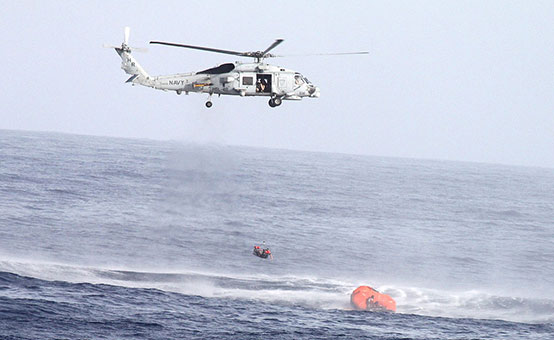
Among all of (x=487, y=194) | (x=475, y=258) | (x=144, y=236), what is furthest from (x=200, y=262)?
(x=487, y=194)

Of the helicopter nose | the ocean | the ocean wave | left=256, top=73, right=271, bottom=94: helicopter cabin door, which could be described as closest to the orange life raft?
the ocean

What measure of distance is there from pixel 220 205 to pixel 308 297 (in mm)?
60646

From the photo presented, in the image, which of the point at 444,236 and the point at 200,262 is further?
the point at 444,236

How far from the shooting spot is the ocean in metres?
62.6

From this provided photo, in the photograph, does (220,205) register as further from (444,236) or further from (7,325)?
(7,325)

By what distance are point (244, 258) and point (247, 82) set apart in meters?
58.5

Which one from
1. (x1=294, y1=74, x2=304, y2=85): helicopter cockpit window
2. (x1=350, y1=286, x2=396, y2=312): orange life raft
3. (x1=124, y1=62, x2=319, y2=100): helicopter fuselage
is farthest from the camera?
(x1=350, y1=286, x2=396, y2=312): orange life raft

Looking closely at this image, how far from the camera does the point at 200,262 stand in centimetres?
8962

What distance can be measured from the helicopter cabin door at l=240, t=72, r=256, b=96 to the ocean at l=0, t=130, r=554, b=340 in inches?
1104

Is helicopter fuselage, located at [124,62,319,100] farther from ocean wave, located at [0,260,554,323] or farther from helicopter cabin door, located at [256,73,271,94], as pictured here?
ocean wave, located at [0,260,554,323]

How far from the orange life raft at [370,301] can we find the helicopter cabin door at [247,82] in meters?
40.6

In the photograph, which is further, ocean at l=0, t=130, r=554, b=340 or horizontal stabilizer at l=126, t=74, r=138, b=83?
ocean at l=0, t=130, r=554, b=340

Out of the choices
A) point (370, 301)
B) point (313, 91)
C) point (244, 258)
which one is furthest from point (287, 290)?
point (313, 91)

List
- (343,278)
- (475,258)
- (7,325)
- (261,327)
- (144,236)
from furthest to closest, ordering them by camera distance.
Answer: (475,258) < (144,236) < (343,278) < (261,327) < (7,325)
